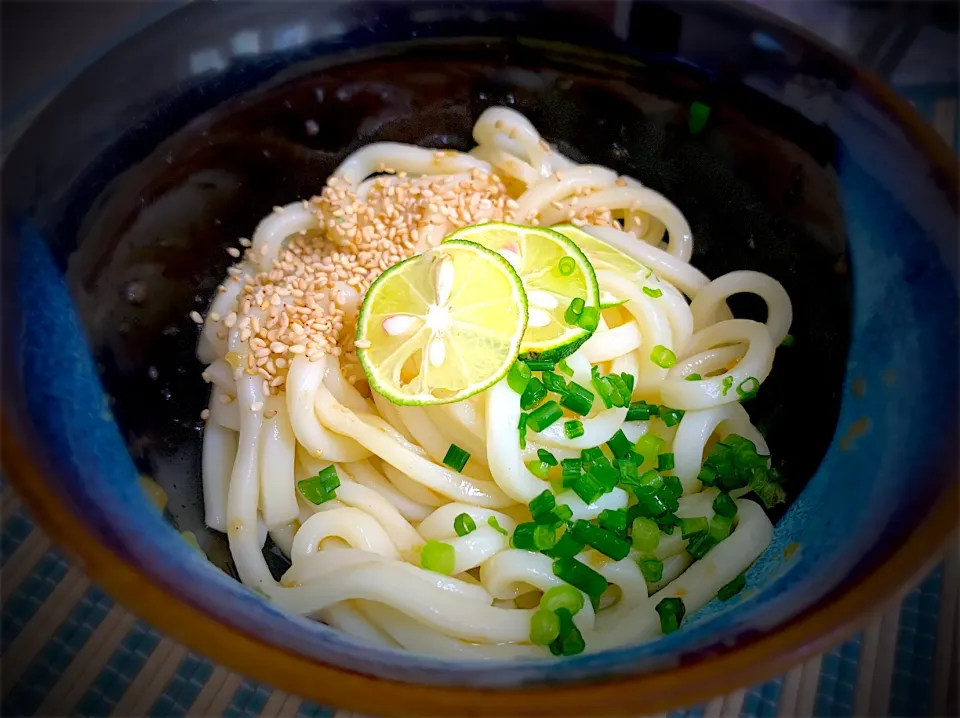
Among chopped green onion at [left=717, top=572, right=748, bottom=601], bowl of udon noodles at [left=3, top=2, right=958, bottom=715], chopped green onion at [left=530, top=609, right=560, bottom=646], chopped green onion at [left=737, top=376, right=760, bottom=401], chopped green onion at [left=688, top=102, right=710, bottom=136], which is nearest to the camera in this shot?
bowl of udon noodles at [left=3, top=2, right=958, bottom=715]

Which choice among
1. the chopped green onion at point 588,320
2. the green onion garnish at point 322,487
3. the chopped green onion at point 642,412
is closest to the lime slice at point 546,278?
the chopped green onion at point 588,320

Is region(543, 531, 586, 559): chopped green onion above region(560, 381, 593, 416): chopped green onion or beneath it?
beneath

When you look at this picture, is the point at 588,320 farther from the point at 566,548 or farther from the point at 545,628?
the point at 545,628

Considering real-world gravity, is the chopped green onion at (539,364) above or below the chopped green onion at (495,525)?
above

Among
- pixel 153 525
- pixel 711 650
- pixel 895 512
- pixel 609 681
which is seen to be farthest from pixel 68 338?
pixel 895 512

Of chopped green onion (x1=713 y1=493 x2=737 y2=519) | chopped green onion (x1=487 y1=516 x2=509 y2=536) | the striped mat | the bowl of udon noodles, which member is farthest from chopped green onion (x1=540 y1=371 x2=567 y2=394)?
the striped mat

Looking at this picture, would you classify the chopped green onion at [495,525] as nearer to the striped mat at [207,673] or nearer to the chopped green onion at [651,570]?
the chopped green onion at [651,570]

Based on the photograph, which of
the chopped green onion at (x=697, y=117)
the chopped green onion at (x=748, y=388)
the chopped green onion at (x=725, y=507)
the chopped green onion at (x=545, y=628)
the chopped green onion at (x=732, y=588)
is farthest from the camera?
the chopped green onion at (x=697, y=117)

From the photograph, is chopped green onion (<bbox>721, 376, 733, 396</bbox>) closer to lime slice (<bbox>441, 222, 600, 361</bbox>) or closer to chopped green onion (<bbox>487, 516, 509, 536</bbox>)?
lime slice (<bbox>441, 222, 600, 361</bbox>)
